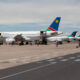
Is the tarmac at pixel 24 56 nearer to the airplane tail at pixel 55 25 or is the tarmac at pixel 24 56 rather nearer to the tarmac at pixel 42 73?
the tarmac at pixel 42 73

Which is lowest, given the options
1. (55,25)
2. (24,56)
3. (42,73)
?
(24,56)

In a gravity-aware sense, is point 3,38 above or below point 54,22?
below

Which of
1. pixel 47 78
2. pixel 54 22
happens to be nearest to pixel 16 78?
pixel 47 78

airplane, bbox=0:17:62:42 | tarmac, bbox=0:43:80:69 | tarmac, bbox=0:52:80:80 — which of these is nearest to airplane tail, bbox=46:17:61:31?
airplane, bbox=0:17:62:42

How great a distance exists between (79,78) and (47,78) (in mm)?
1522

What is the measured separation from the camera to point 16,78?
10219mm

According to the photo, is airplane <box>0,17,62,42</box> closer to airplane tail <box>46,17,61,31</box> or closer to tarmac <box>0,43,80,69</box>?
airplane tail <box>46,17,61,31</box>

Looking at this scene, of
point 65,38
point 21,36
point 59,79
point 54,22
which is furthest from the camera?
point 65,38

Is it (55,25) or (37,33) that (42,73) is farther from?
(55,25)

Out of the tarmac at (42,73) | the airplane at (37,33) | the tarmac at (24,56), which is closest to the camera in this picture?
the tarmac at (42,73)

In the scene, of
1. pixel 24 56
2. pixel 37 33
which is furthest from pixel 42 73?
pixel 37 33

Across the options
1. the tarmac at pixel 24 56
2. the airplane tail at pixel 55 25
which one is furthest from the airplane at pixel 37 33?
the tarmac at pixel 24 56

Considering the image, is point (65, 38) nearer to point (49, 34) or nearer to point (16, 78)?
point (49, 34)

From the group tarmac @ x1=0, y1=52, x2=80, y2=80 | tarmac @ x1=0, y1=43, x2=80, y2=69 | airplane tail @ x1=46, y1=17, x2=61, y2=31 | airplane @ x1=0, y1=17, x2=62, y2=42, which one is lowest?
tarmac @ x1=0, y1=43, x2=80, y2=69
